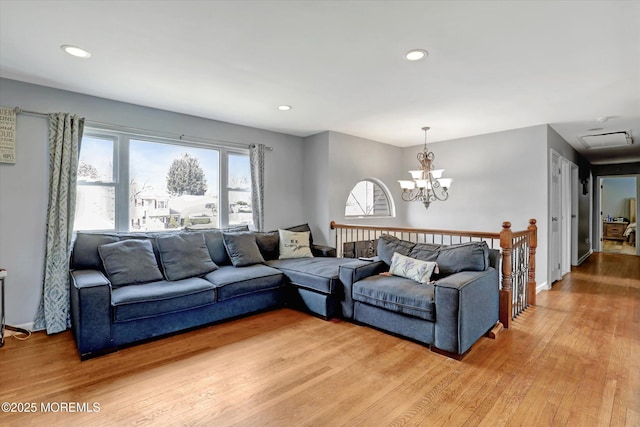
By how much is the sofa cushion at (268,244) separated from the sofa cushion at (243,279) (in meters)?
0.50

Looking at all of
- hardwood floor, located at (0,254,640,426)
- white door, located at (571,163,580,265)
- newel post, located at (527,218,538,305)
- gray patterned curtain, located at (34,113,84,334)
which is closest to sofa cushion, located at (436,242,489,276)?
hardwood floor, located at (0,254,640,426)

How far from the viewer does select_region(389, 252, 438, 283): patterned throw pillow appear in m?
3.09

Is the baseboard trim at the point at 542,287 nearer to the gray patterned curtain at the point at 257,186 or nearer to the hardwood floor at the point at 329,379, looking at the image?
the hardwood floor at the point at 329,379

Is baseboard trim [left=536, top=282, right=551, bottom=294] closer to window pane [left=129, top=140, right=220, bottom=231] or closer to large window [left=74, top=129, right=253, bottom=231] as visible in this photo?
large window [left=74, top=129, right=253, bottom=231]

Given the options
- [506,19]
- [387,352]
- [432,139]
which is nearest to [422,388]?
[387,352]

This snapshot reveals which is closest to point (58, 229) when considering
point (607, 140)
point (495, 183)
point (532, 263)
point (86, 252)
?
point (86, 252)

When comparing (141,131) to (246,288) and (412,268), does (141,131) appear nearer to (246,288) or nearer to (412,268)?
(246,288)

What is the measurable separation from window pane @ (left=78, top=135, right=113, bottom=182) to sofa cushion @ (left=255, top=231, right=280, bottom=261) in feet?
6.15

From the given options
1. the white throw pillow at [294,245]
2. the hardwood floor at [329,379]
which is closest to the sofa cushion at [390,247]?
the hardwood floor at [329,379]

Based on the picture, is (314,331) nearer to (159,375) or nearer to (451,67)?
(159,375)

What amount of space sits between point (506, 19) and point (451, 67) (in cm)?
70

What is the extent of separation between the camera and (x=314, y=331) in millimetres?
3150

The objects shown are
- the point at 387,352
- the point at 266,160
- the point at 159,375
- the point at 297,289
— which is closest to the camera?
the point at 159,375

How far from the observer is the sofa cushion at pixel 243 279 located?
3.28m
